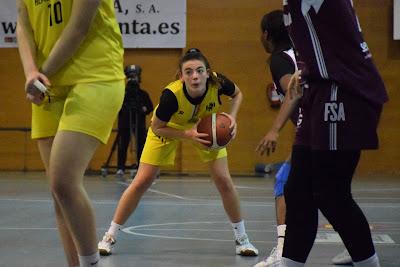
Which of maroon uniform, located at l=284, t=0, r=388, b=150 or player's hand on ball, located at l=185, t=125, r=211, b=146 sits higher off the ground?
maroon uniform, located at l=284, t=0, r=388, b=150

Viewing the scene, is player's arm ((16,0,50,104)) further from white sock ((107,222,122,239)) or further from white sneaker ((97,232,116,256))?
white sock ((107,222,122,239))

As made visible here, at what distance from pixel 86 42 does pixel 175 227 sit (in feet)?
11.2

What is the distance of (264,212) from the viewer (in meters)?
7.39

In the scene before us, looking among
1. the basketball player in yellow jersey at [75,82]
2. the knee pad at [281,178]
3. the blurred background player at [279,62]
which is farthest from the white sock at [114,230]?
the basketball player in yellow jersey at [75,82]

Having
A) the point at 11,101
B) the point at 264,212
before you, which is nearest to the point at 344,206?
the point at 264,212

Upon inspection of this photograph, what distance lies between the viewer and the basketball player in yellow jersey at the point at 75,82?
114 inches

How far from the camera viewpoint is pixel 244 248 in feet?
16.3

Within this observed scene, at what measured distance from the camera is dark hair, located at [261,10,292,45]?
432cm

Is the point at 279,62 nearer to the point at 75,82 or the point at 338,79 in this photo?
the point at 338,79

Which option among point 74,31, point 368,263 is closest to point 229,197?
point 368,263

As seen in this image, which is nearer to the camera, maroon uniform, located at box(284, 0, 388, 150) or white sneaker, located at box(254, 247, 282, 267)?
maroon uniform, located at box(284, 0, 388, 150)

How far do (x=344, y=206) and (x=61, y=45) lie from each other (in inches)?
49.3

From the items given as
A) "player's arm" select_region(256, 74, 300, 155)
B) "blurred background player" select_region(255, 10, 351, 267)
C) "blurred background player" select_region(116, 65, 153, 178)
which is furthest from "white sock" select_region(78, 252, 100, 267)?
"blurred background player" select_region(116, 65, 153, 178)

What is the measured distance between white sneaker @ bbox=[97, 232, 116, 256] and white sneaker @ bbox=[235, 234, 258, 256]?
817 millimetres
